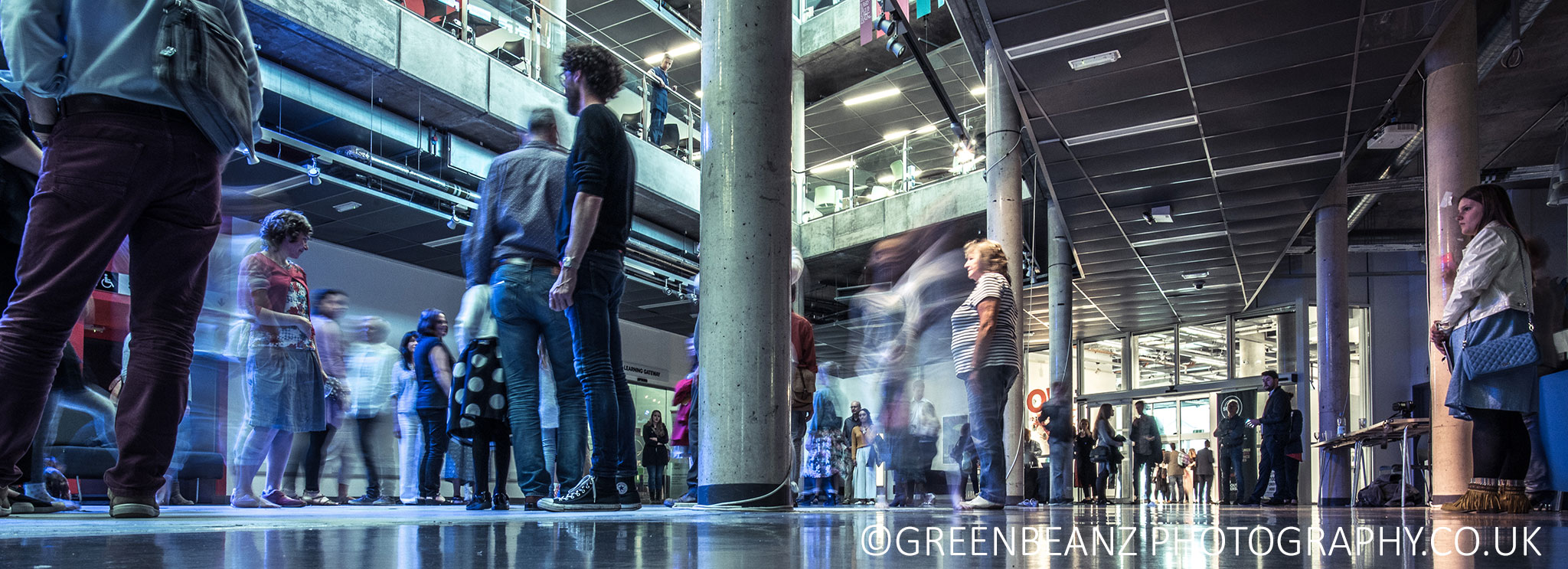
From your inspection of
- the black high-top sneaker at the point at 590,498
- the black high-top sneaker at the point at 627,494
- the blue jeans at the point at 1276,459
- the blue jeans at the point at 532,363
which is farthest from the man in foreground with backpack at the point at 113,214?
the blue jeans at the point at 1276,459

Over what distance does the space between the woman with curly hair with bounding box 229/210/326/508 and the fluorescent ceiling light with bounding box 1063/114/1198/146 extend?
7.74 m

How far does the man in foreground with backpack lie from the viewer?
221cm

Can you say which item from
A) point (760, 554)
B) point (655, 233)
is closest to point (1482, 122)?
point (655, 233)

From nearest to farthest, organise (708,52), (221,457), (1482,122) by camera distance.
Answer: (708,52) → (221,457) → (1482,122)

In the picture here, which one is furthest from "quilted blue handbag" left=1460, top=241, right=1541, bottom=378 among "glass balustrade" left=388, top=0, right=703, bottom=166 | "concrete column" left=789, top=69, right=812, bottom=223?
"concrete column" left=789, top=69, right=812, bottom=223

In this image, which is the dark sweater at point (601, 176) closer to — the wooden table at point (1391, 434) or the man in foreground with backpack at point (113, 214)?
the man in foreground with backpack at point (113, 214)

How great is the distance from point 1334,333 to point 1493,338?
33.0ft

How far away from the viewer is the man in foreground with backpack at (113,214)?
2207 mm

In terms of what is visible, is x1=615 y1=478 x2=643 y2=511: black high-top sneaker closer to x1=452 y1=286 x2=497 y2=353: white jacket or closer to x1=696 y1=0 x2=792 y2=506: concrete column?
x1=696 y1=0 x2=792 y2=506: concrete column

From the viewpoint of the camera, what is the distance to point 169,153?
2365 mm

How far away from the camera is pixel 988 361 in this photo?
457 cm

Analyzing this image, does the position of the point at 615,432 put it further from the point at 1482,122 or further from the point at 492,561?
the point at 1482,122

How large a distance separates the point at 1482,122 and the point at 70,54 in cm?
1400

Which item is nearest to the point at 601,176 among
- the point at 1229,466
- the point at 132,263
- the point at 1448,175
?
the point at 132,263
